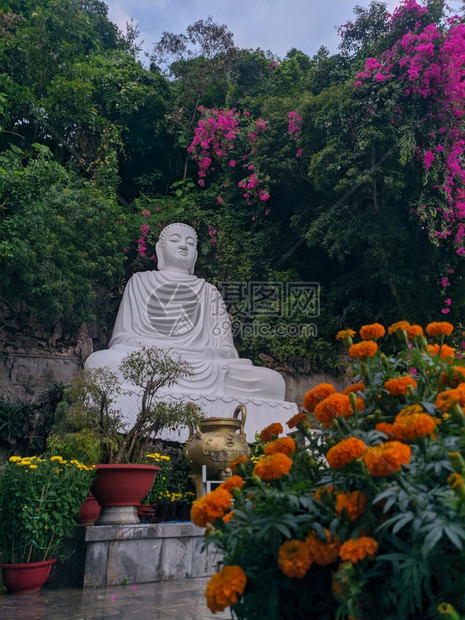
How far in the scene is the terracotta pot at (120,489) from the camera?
3.59 meters

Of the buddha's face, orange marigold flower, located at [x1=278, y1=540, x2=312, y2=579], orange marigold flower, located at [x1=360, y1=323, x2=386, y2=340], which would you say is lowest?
orange marigold flower, located at [x1=278, y1=540, x2=312, y2=579]

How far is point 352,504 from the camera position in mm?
1371

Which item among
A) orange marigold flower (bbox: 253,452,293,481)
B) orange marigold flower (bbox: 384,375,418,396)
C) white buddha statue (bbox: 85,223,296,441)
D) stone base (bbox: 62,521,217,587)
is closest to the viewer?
orange marigold flower (bbox: 253,452,293,481)

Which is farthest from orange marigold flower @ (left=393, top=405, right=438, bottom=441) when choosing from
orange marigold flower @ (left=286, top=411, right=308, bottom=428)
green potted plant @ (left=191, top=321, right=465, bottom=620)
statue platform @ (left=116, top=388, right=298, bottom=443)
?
statue platform @ (left=116, top=388, right=298, bottom=443)

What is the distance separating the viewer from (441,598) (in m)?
1.32

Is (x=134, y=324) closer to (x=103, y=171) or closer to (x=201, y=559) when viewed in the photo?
(x=103, y=171)

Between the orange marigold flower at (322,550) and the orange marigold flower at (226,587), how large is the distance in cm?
19

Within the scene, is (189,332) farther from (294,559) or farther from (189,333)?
(294,559)

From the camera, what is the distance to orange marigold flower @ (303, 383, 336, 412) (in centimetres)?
176

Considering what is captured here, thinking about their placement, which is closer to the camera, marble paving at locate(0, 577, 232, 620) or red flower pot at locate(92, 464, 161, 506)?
marble paving at locate(0, 577, 232, 620)

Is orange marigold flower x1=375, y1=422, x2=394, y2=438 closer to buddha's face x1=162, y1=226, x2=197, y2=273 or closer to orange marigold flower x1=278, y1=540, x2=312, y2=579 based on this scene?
orange marigold flower x1=278, y1=540, x2=312, y2=579

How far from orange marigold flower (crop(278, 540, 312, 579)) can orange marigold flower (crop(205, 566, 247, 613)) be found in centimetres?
11

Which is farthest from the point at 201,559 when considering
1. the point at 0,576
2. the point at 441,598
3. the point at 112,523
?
the point at 441,598

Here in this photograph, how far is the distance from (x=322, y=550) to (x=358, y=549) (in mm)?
124
